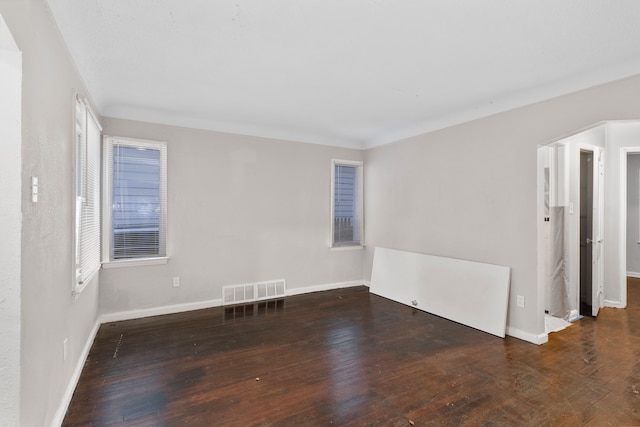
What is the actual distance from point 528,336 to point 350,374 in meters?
1.99

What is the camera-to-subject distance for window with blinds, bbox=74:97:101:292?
8.52ft

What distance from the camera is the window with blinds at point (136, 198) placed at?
378 centimetres

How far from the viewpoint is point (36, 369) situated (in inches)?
62.9

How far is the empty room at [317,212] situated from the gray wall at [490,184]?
0.02m

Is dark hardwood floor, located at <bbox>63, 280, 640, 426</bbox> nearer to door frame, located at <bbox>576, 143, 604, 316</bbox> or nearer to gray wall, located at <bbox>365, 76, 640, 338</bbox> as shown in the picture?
door frame, located at <bbox>576, 143, 604, 316</bbox>

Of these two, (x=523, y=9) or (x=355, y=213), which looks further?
(x=355, y=213)

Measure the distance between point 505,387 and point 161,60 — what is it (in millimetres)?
3718

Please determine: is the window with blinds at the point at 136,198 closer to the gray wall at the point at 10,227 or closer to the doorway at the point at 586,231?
the gray wall at the point at 10,227

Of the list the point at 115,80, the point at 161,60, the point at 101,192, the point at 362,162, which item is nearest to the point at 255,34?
the point at 161,60

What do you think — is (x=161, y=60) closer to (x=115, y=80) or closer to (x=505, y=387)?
(x=115, y=80)

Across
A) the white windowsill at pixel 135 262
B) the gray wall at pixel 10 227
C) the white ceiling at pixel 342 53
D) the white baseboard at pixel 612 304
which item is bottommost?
the white baseboard at pixel 612 304

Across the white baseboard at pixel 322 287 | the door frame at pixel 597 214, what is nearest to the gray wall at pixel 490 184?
the white baseboard at pixel 322 287

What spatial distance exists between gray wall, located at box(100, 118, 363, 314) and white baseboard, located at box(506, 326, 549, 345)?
265 centimetres

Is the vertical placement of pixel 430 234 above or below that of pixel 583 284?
above
